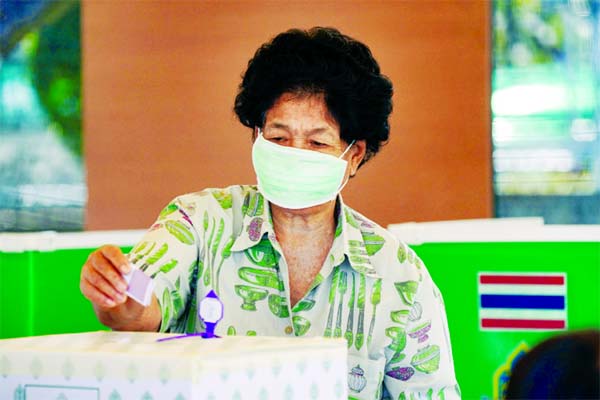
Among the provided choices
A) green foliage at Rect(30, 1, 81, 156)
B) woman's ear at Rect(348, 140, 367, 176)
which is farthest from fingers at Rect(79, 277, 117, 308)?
green foliage at Rect(30, 1, 81, 156)

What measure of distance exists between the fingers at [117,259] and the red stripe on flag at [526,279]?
3.57 feet

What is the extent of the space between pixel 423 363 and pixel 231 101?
2435mm

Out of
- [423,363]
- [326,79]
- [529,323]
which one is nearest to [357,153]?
[326,79]

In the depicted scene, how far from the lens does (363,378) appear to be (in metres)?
1.57

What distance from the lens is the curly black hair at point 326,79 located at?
174cm

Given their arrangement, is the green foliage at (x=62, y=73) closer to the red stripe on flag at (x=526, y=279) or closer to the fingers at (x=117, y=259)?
the red stripe on flag at (x=526, y=279)

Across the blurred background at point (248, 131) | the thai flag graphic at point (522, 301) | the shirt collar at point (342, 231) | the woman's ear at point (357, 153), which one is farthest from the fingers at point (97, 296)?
the blurred background at point (248, 131)

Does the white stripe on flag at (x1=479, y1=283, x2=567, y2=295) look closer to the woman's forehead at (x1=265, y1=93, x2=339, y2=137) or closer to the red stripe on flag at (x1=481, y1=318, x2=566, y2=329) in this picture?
the red stripe on flag at (x1=481, y1=318, x2=566, y2=329)

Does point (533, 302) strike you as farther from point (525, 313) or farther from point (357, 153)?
point (357, 153)

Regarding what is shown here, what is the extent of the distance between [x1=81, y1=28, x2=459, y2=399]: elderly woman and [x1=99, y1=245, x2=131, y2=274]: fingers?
0.75 ft

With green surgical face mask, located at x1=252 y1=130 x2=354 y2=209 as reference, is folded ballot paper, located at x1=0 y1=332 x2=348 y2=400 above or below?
below

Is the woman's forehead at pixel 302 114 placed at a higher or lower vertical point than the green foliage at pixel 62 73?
lower

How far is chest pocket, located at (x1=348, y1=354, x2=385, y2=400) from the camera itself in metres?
1.57

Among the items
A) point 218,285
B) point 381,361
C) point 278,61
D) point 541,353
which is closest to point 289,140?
point 278,61
